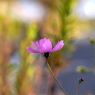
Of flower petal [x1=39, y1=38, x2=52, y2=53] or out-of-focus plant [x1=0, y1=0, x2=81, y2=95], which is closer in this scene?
flower petal [x1=39, y1=38, x2=52, y2=53]

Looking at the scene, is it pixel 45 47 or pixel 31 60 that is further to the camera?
pixel 31 60

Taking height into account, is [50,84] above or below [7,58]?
below

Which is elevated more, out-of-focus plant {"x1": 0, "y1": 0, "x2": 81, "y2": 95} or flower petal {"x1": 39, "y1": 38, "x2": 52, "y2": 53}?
flower petal {"x1": 39, "y1": 38, "x2": 52, "y2": 53}

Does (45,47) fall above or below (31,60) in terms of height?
above

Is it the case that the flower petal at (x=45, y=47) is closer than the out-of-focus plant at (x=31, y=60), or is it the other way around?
the flower petal at (x=45, y=47)

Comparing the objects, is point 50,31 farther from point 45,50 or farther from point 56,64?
point 45,50

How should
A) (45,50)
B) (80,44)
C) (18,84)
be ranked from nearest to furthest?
(45,50) < (18,84) < (80,44)

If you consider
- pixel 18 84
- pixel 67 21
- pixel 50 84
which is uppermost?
pixel 67 21

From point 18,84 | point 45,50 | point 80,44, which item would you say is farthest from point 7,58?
point 80,44

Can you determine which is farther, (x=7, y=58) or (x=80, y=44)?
(x=80, y=44)

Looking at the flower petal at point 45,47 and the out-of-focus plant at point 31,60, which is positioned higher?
the flower petal at point 45,47

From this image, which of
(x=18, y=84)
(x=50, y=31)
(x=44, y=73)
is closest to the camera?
(x=18, y=84)
